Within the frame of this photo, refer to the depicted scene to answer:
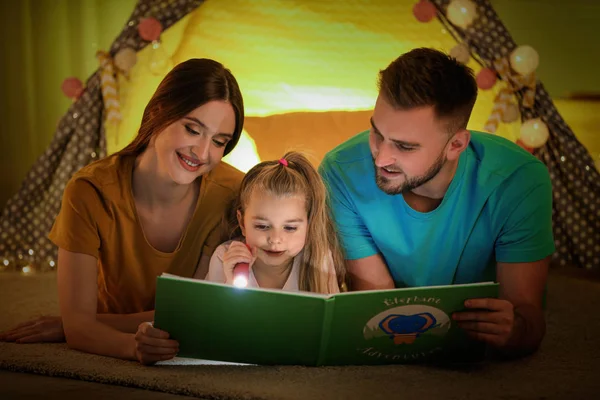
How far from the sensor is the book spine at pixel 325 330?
6.15ft

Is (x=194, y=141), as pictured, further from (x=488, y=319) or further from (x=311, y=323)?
(x=488, y=319)

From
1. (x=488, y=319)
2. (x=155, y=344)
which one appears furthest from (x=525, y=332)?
(x=155, y=344)

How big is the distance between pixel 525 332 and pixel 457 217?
400 millimetres

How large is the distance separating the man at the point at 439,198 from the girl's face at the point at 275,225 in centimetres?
19

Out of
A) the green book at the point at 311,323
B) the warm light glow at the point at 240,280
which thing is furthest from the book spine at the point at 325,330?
the warm light glow at the point at 240,280

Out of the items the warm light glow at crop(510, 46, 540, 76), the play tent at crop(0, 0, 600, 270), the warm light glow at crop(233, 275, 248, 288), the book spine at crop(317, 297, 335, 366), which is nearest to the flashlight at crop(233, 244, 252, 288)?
the warm light glow at crop(233, 275, 248, 288)

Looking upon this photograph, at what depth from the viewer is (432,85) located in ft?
7.12

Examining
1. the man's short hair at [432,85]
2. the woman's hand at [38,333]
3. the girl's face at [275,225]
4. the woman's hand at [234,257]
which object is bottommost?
the woman's hand at [38,333]

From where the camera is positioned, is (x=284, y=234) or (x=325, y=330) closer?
(x=325, y=330)

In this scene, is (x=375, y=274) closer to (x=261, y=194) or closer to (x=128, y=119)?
(x=261, y=194)

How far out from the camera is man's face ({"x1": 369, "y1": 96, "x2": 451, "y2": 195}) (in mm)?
2186

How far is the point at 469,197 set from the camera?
2.31 meters

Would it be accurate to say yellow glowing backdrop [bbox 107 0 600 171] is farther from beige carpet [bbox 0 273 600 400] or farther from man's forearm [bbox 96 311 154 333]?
beige carpet [bbox 0 273 600 400]

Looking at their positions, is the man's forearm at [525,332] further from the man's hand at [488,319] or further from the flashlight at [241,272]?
the flashlight at [241,272]
